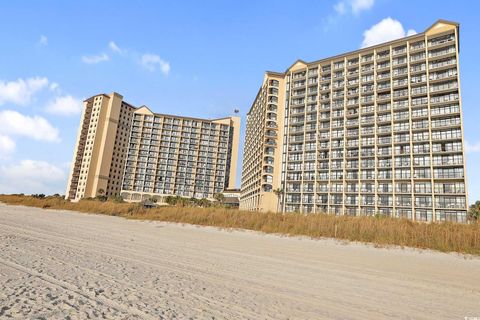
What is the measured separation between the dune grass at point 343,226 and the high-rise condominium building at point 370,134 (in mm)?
48566

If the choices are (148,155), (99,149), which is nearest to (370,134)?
(148,155)

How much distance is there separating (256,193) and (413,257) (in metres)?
73.2

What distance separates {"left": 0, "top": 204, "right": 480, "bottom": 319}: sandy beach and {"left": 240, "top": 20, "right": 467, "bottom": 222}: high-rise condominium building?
189ft

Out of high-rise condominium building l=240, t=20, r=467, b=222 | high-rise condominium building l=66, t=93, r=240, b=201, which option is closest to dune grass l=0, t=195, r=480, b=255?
high-rise condominium building l=240, t=20, r=467, b=222

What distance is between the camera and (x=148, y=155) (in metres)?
120

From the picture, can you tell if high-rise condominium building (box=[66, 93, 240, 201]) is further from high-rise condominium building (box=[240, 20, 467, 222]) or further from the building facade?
high-rise condominium building (box=[240, 20, 467, 222])

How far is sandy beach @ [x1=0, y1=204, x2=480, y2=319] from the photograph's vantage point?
4.05 metres

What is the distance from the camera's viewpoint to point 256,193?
84500mm

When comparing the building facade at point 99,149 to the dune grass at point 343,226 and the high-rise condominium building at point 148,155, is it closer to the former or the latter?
the high-rise condominium building at point 148,155

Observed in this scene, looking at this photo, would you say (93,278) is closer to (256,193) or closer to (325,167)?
(325,167)

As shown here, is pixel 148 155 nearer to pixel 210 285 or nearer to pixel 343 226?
pixel 343 226

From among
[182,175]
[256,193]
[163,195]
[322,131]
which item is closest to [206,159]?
[182,175]

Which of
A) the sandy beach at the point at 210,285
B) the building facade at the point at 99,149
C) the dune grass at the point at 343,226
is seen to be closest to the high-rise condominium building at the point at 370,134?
the dune grass at the point at 343,226

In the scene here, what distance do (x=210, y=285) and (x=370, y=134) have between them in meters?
71.8
